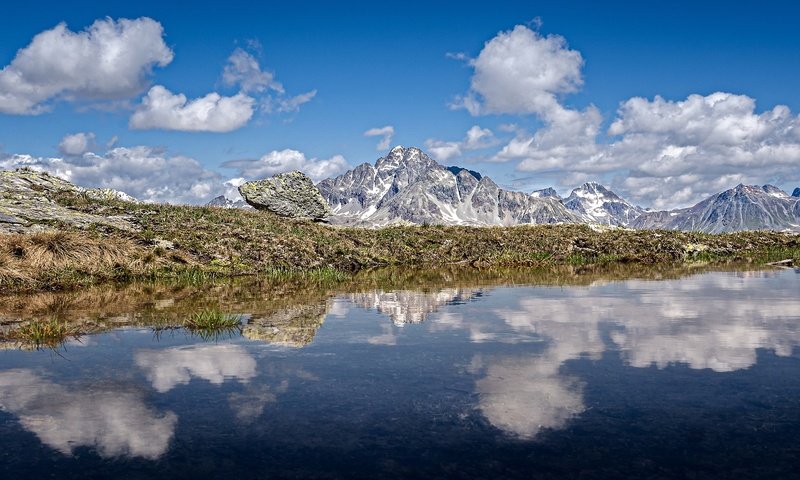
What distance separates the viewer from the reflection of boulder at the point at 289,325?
447 inches

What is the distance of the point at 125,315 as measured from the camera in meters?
14.5

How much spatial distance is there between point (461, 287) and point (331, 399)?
1390 cm

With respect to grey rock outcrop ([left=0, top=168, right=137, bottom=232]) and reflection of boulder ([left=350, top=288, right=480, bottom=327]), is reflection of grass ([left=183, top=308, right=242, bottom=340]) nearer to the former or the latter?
reflection of boulder ([left=350, top=288, right=480, bottom=327])

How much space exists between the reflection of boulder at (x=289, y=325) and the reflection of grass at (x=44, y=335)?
3.35 meters

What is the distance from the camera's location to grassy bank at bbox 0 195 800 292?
897 inches

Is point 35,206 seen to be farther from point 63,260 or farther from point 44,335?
point 44,335

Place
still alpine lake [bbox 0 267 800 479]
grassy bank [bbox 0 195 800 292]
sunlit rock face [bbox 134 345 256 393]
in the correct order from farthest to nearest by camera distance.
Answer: grassy bank [bbox 0 195 800 292]
sunlit rock face [bbox 134 345 256 393]
still alpine lake [bbox 0 267 800 479]

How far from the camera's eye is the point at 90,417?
22.9ft

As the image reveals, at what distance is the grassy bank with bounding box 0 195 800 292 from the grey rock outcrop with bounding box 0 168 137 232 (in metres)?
1.01

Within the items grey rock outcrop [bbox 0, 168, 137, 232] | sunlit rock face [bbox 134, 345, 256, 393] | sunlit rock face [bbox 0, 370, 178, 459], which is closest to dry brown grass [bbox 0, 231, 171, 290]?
grey rock outcrop [bbox 0, 168, 137, 232]

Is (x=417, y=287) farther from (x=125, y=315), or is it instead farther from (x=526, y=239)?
(x=526, y=239)

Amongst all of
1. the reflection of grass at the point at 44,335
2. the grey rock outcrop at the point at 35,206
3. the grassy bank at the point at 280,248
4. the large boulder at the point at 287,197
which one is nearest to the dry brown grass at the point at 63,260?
the grassy bank at the point at 280,248

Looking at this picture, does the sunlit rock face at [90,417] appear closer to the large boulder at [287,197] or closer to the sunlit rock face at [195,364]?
the sunlit rock face at [195,364]

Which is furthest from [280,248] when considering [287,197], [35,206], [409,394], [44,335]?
[409,394]
